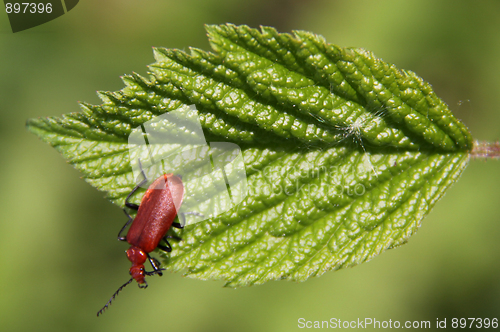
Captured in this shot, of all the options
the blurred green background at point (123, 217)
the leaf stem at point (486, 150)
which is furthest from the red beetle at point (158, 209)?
the leaf stem at point (486, 150)

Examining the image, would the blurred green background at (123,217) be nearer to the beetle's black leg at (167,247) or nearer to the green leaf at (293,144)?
the beetle's black leg at (167,247)

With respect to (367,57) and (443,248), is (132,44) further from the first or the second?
(443,248)

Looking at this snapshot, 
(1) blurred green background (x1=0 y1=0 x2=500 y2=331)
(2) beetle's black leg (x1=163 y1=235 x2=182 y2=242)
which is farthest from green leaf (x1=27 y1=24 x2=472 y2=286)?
(1) blurred green background (x1=0 y1=0 x2=500 y2=331)

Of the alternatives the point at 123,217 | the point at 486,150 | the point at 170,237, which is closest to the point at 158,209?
the point at 170,237

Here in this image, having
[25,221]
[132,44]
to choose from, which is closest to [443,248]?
[132,44]

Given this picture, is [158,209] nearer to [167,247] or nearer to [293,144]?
[167,247]
